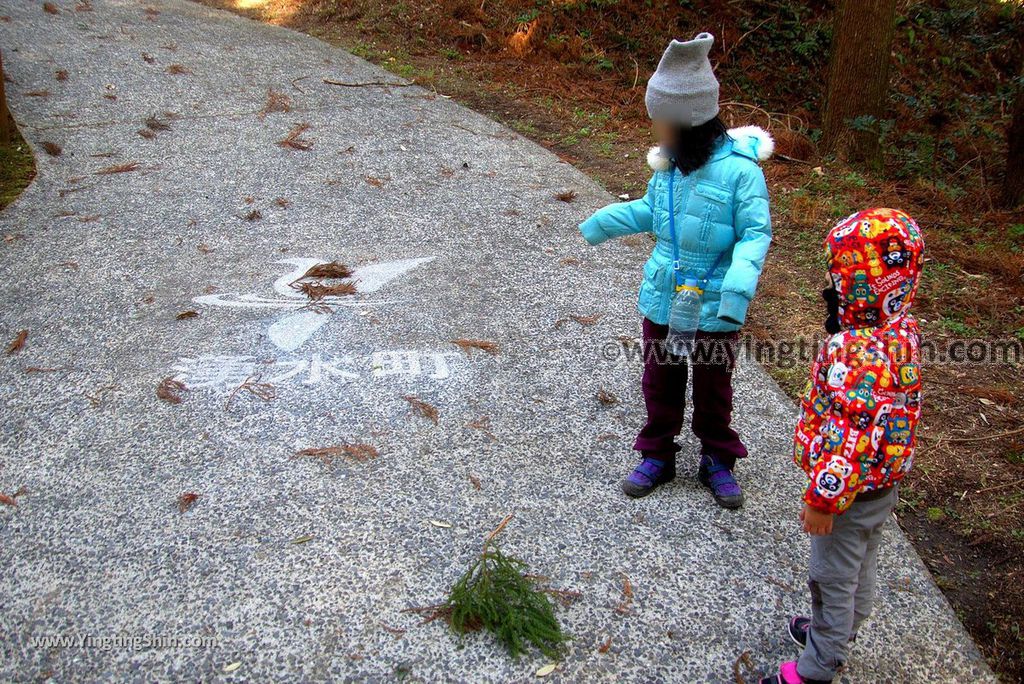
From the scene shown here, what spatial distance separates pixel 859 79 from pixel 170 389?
6.68 m

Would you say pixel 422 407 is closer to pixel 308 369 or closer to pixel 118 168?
pixel 308 369

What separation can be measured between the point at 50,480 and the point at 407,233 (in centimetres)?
287

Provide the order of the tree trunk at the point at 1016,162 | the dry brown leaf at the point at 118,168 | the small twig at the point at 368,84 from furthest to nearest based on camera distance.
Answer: the small twig at the point at 368,84 < the tree trunk at the point at 1016,162 < the dry brown leaf at the point at 118,168

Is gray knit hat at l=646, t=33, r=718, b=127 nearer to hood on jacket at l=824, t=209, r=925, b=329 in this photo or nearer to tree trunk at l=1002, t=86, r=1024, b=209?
hood on jacket at l=824, t=209, r=925, b=329

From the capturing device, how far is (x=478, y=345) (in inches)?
160

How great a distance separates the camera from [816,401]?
2.03 m

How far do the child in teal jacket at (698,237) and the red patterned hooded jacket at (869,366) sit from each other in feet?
1.80

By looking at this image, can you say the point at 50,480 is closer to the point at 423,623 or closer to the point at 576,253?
the point at 423,623

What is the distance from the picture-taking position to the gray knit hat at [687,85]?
257 centimetres

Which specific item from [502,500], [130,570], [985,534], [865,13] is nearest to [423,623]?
[502,500]

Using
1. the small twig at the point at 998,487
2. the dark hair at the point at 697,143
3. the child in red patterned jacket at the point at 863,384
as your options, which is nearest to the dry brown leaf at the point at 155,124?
the dark hair at the point at 697,143

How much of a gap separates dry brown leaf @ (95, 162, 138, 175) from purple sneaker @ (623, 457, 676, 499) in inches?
196

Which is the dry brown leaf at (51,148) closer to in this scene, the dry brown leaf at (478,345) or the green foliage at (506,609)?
the dry brown leaf at (478,345)

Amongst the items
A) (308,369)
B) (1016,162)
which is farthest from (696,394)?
(1016,162)
